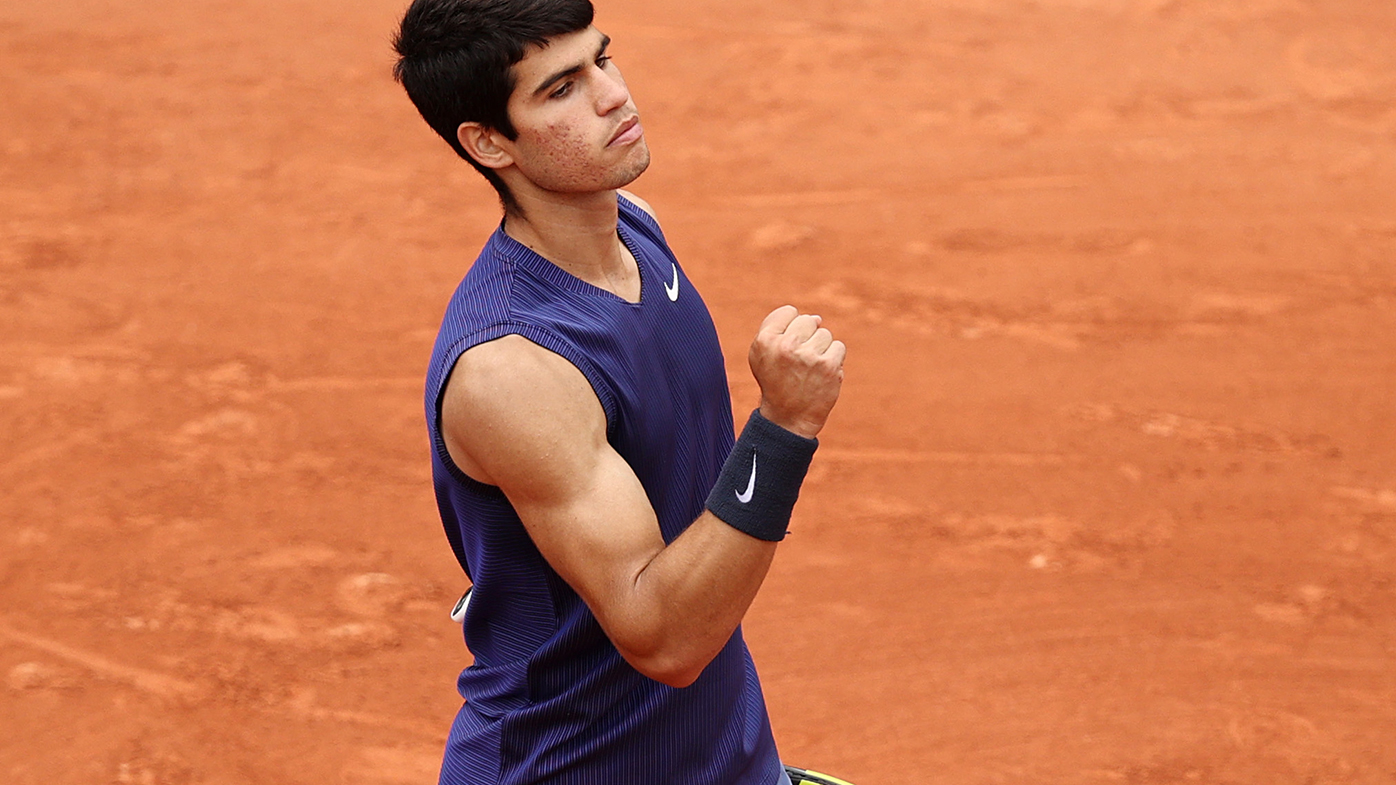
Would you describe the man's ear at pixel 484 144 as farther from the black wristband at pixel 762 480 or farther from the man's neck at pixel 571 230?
the black wristband at pixel 762 480

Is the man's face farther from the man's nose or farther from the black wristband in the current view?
the black wristband

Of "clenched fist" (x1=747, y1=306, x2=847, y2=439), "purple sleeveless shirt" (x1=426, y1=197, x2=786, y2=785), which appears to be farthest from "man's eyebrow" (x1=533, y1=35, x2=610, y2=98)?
"clenched fist" (x1=747, y1=306, x2=847, y2=439)

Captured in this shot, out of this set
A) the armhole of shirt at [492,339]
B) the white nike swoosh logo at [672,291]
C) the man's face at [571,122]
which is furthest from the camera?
the white nike swoosh logo at [672,291]

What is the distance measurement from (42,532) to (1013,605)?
3698mm

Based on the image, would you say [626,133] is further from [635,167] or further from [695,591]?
[695,591]

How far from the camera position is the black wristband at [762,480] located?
222cm

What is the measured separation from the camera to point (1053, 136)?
28.5ft

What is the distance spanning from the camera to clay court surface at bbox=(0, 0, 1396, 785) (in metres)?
5.10

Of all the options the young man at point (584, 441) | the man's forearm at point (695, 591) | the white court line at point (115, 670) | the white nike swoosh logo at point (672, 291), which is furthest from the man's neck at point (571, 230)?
the white court line at point (115, 670)

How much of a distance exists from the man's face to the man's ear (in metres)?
0.03

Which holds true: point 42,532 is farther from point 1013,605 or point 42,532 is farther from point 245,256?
point 1013,605

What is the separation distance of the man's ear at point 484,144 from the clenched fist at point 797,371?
Answer: 551 millimetres

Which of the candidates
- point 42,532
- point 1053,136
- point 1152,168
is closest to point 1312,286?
point 1152,168

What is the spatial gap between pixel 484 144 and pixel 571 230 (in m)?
0.20
